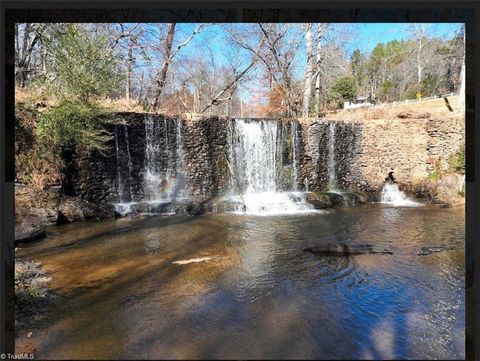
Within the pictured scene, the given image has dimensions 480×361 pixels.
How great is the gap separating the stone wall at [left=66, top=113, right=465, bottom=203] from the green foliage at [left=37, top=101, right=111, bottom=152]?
10.3 inches

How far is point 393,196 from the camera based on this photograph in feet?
22.2

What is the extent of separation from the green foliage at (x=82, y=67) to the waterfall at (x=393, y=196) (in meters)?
5.48

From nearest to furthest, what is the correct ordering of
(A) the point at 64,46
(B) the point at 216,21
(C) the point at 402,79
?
(B) the point at 216,21, (A) the point at 64,46, (C) the point at 402,79

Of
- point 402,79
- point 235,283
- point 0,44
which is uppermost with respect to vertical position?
point 402,79

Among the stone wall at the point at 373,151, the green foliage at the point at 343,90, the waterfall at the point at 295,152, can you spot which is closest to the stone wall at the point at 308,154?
the stone wall at the point at 373,151

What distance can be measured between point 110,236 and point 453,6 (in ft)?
11.8

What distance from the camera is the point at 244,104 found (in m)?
8.18

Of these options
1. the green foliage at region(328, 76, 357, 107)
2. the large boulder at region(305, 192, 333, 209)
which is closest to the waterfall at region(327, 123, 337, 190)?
the green foliage at region(328, 76, 357, 107)

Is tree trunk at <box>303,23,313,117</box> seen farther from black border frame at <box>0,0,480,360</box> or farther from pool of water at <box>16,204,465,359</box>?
pool of water at <box>16,204,465,359</box>

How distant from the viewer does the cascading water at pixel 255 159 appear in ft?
21.3

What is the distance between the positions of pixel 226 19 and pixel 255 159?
4.84 meters

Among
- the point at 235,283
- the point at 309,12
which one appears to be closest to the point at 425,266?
the point at 235,283

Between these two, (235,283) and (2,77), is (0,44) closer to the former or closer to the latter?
(2,77)

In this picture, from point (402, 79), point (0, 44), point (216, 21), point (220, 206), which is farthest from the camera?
point (402, 79)
